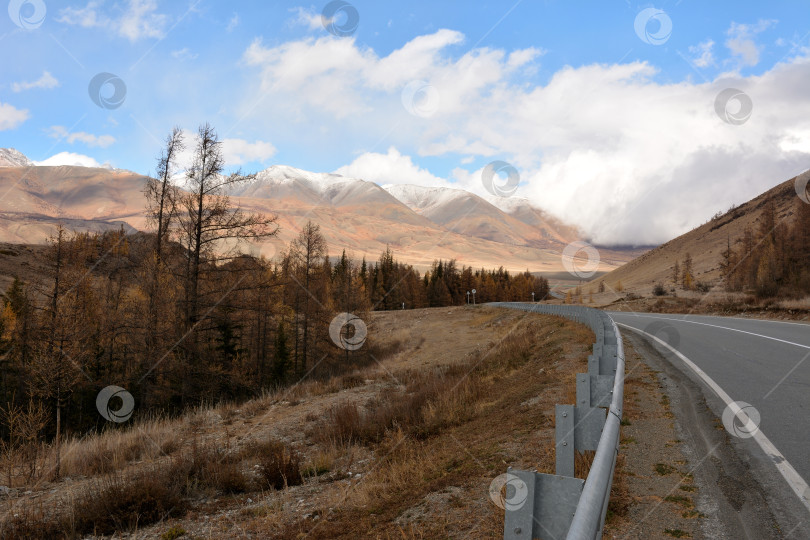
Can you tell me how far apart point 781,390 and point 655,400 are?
1.89 meters

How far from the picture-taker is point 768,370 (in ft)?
28.6

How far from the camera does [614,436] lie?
3.10 meters

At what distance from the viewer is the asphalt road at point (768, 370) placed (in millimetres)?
5137

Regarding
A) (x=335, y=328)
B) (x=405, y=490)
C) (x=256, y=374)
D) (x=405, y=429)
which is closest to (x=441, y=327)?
(x=335, y=328)

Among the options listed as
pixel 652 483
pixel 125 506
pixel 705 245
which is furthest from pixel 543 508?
pixel 705 245

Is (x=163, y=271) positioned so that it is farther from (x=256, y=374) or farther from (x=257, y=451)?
(x=256, y=374)

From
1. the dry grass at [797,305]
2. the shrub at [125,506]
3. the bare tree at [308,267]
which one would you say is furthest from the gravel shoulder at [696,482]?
the bare tree at [308,267]

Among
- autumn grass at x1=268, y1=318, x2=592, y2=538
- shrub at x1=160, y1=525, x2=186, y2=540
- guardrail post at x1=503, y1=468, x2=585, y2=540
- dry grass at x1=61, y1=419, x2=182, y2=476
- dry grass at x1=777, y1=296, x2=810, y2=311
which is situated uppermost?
dry grass at x1=777, y1=296, x2=810, y2=311

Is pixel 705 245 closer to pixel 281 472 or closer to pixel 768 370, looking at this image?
pixel 768 370

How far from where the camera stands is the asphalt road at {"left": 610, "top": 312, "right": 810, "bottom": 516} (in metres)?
5.14

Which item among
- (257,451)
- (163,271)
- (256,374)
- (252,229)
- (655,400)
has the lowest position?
(256,374)

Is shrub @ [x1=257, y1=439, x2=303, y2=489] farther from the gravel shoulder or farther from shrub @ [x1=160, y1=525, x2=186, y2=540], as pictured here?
the gravel shoulder

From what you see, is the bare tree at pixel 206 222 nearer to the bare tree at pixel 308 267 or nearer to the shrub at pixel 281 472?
the shrub at pixel 281 472

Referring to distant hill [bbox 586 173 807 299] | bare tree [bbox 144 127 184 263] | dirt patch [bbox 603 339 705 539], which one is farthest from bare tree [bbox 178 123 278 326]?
distant hill [bbox 586 173 807 299]
